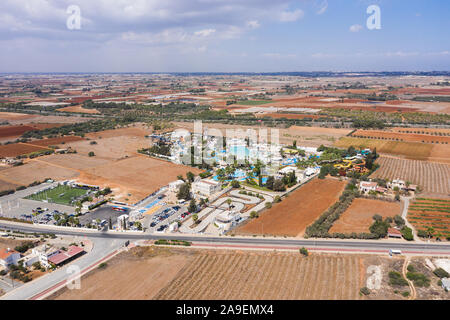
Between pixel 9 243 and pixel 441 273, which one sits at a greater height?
pixel 9 243

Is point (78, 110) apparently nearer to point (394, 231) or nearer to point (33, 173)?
point (33, 173)

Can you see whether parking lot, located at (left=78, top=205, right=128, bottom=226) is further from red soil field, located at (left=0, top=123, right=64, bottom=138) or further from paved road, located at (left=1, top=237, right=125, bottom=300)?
red soil field, located at (left=0, top=123, right=64, bottom=138)

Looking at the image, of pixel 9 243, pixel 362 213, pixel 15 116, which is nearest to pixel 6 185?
pixel 9 243

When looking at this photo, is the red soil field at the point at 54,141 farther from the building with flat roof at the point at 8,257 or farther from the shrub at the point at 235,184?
the shrub at the point at 235,184

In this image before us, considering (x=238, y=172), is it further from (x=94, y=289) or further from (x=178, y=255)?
(x=94, y=289)

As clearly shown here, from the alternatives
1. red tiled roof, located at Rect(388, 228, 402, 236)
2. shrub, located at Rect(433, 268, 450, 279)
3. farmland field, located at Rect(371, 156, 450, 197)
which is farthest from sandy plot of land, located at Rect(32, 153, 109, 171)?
shrub, located at Rect(433, 268, 450, 279)
